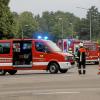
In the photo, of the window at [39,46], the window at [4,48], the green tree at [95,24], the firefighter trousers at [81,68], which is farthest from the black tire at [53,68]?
the green tree at [95,24]

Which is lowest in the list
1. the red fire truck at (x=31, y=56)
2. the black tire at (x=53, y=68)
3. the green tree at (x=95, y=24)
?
the black tire at (x=53, y=68)

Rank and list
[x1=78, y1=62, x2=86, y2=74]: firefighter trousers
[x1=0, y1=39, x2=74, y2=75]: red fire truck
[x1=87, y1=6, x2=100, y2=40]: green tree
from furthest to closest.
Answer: [x1=87, y1=6, x2=100, y2=40]: green tree
[x1=0, y1=39, x2=74, y2=75]: red fire truck
[x1=78, y1=62, x2=86, y2=74]: firefighter trousers

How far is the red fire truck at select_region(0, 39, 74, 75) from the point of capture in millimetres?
31516

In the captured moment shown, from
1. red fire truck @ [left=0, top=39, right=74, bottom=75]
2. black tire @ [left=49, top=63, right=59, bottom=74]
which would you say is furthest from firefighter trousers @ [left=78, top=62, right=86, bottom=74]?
black tire @ [left=49, top=63, right=59, bottom=74]

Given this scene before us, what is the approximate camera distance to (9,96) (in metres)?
17.2

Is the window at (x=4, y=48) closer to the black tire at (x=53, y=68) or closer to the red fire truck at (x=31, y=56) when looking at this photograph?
the red fire truck at (x=31, y=56)

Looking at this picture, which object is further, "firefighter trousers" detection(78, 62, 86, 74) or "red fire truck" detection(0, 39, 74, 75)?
"red fire truck" detection(0, 39, 74, 75)

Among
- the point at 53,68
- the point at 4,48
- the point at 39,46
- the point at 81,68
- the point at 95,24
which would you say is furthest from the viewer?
the point at 95,24

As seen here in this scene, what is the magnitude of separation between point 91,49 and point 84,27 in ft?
348

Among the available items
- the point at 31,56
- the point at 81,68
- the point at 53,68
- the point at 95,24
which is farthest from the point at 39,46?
the point at 95,24

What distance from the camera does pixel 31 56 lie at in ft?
104

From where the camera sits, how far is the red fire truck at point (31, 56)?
3152 cm

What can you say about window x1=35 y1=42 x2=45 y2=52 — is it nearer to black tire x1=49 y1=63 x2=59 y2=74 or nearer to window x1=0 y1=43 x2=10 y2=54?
black tire x1=49 y1=63 x2=59 y2=74

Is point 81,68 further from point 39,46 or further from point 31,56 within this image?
point 31,56
